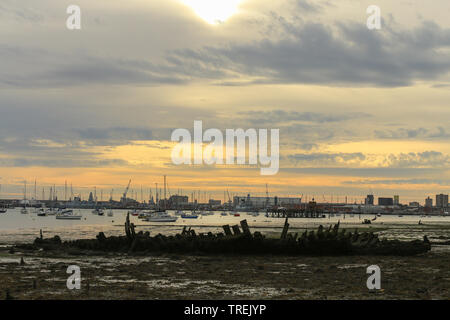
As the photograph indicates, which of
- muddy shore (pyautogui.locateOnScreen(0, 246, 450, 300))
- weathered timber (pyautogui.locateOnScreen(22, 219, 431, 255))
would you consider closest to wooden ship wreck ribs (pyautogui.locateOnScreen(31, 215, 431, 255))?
weathered timber (pyautogui.locateOnScreen(22, 219, 431, 255))

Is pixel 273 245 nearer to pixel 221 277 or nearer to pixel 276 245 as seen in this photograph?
pixel 276 245

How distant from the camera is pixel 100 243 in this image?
1816 inches

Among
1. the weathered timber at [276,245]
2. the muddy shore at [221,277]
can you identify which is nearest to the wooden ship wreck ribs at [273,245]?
the weathered timber at [276,245]

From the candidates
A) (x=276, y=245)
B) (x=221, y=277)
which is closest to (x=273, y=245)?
(x=276, y=245)

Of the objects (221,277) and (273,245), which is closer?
(221,277)

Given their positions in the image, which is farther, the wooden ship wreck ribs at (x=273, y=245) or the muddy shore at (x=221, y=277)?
the wooden ship wreck ribs at (x=273, y=245)

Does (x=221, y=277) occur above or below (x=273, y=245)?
below

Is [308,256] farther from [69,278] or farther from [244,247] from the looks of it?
[69,278]

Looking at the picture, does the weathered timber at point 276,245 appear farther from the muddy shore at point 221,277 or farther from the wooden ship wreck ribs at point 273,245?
the muddy shore at point 221,277

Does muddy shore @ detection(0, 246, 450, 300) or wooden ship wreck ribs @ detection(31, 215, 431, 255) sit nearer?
muddy shore @ detection(0, 246, 450, 300)

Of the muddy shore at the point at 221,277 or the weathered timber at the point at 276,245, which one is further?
the weathered timber at the point at 276,245

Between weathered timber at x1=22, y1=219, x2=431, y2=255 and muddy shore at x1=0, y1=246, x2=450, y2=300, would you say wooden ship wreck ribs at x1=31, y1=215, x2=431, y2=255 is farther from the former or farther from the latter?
muddy shore at x1=0, y1=246, x2=450, y2=300
